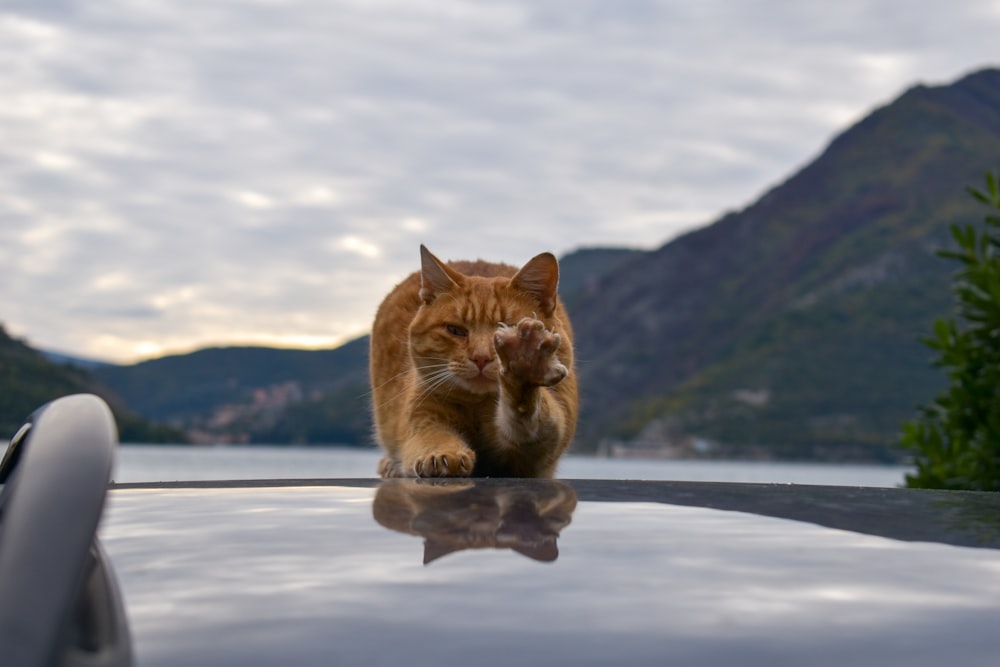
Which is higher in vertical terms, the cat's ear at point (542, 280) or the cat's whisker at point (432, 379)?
the cat's ear at point (542, 280)

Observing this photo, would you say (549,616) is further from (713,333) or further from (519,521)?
(713,333)

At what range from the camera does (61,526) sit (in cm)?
132

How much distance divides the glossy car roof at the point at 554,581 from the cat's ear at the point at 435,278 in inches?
134

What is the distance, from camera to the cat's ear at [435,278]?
18.4 ft

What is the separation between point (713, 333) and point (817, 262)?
73.2ft

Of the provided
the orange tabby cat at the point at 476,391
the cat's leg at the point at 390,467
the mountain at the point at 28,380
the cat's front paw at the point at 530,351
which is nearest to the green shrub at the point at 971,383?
the orange tabby cat at the point at 476,391

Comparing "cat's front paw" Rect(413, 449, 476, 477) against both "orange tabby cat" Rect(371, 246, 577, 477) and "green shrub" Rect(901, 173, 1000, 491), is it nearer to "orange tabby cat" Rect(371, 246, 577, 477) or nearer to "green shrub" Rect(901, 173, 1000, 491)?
"orange tabby cat" Rect(371, 246, 577, 477)

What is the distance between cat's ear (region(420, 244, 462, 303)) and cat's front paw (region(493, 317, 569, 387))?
1.87 metres

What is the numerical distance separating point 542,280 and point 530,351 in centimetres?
163

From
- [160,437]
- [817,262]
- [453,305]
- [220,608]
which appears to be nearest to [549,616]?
[220,608]

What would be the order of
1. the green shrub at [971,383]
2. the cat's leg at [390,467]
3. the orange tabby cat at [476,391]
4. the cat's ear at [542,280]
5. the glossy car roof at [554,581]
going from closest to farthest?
the glossy car roof at [554,581] → the orange tabby cat at [476,391] → the cat's ear at [542,280] → the cat's leg at [390,467] → the green shrub at [971,383]

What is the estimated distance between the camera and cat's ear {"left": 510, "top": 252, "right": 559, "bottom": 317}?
5.16 metres

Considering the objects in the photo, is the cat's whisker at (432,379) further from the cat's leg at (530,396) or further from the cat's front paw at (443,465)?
the cat's front paw at (443,465)

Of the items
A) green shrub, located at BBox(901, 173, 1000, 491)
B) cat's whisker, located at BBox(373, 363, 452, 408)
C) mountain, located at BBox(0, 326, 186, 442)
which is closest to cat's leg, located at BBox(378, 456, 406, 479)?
cat's whisker, located at BBox(373, 363, 452, 408)
